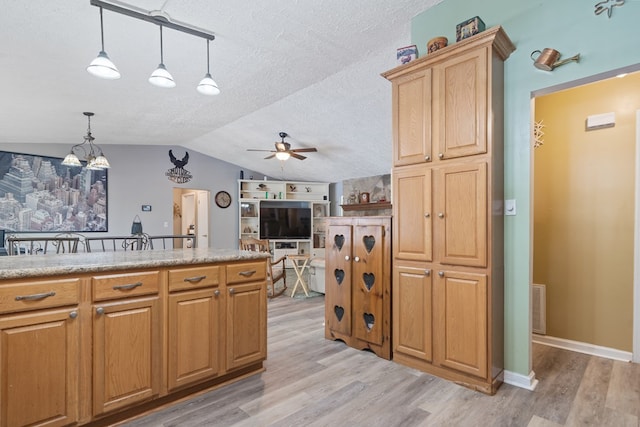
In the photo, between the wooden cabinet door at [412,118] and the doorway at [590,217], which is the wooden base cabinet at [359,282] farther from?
the doorway at [590,217]

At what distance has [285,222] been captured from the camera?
8.72 meters

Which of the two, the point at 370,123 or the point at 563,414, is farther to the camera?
the point at 370,123

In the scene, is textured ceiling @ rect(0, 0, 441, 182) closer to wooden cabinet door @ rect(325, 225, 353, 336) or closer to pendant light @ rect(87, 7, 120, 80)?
pendant light @ rect(87, 7, 120, 80)

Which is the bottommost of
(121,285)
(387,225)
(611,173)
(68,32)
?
(121,285)

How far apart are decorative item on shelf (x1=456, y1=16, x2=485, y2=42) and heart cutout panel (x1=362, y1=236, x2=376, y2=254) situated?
168cm

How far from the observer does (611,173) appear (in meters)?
2.80

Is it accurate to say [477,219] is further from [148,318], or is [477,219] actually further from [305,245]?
[305,245]

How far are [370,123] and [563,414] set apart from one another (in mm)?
4067

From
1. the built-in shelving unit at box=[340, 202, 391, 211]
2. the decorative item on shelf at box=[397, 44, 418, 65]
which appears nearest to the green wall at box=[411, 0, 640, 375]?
the decorative item on shelf at box=[397, 44, 418, 65]

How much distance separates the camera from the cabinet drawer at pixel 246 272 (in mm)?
2350

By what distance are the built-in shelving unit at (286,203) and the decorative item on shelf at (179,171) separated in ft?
4.31

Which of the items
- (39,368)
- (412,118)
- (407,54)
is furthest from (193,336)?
(407,54)

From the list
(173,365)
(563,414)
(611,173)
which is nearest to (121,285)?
(173,365)

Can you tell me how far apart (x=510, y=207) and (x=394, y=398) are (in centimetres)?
155
